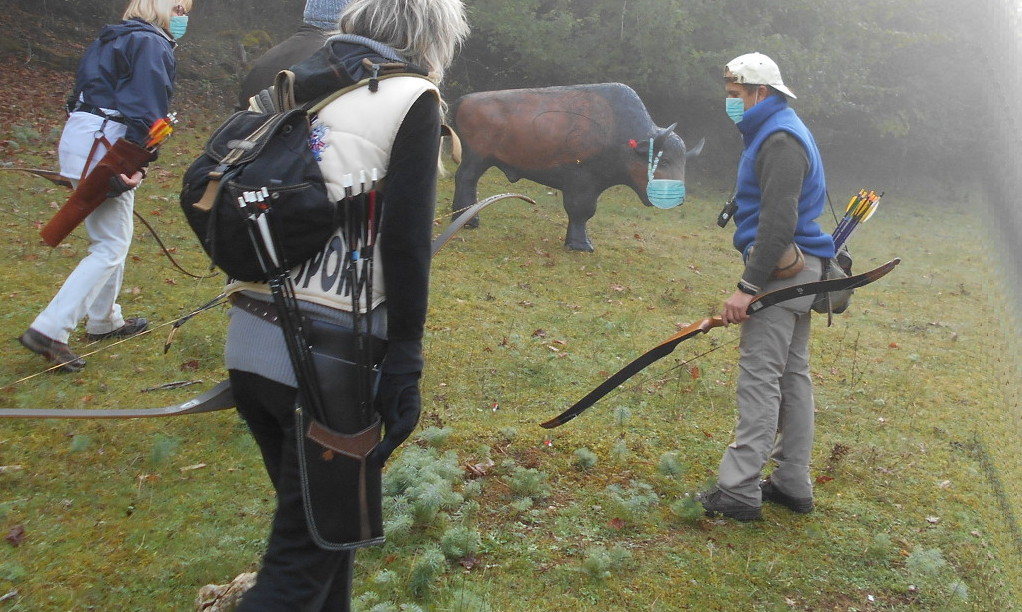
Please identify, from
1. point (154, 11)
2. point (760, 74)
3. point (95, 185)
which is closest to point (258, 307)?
point (760, 74)

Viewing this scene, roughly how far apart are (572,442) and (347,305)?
2878 millimetres

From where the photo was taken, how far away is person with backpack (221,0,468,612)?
2.13m

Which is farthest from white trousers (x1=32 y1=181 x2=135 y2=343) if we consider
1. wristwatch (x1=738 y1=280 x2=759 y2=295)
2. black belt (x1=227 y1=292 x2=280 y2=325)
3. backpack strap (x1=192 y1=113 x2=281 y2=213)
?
wristwatch (x1=738 y1=280 x2=759 y2=295)

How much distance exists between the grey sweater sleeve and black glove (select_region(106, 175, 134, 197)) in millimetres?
3470

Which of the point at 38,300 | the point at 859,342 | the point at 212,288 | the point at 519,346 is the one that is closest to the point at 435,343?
the point at 519,346

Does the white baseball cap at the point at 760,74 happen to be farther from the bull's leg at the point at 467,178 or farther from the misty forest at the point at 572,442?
the bull's leg at the point at 467,178

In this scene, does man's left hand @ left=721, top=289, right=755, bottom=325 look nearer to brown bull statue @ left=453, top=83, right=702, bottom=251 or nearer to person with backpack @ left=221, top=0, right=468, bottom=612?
person with backpack @ left=221, top=0, right=468, bottom=612

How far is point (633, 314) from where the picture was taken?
798cm

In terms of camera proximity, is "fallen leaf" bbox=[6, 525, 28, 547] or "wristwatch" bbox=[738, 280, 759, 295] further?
"wristwatch" bbox=[738, 280, 759, 295]

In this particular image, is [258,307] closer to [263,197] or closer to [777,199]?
[263,197]

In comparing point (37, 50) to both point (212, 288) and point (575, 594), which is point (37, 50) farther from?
point (575, 594)

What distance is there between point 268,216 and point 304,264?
0.17 m

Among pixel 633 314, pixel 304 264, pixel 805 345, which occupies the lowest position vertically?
pixel 633 314

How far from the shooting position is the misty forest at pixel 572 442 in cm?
324
